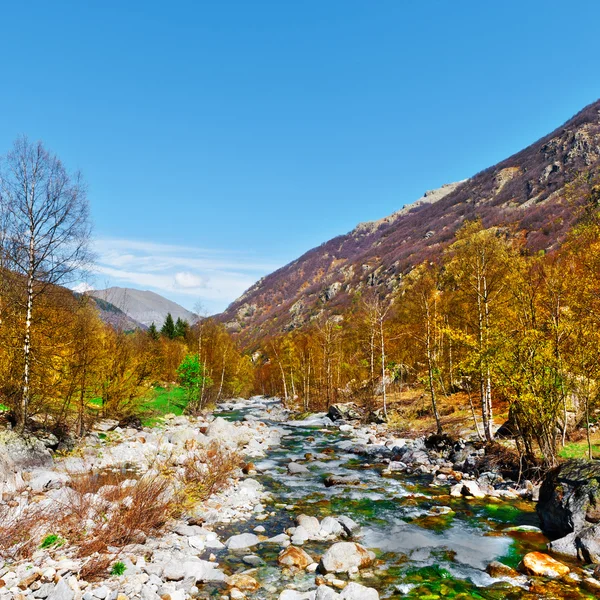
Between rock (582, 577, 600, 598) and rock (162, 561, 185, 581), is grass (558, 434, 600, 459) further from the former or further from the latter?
rock (162, 561, 185, 581)

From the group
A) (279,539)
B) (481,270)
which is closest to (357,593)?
(279,539)

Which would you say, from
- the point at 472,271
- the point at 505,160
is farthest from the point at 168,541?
the point at 505,160

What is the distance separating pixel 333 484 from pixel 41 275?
14676mm

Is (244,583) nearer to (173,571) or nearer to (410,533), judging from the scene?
(173,571)

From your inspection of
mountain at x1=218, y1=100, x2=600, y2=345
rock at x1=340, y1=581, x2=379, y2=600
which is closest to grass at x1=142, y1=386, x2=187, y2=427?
rock at x1=340, y1=581, x2=379, y2=600

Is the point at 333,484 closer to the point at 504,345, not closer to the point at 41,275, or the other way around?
the point at 504,345

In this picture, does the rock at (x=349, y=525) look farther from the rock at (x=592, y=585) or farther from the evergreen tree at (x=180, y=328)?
the evergreen tree at (x=180, y=328)

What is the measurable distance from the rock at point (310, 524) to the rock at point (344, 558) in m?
1.79

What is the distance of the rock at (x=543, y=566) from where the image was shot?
8.19 metres

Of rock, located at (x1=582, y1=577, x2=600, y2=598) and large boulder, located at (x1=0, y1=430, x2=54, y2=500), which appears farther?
large boulder, located at (x1=0, y1=430, x2=54, y2=500)

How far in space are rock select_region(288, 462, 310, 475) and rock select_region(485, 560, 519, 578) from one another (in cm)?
1070

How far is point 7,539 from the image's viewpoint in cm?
776

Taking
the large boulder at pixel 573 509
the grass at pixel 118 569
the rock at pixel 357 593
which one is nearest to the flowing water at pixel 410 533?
the large boulder at pixel 573 509

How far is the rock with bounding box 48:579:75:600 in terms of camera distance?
22.0ft
